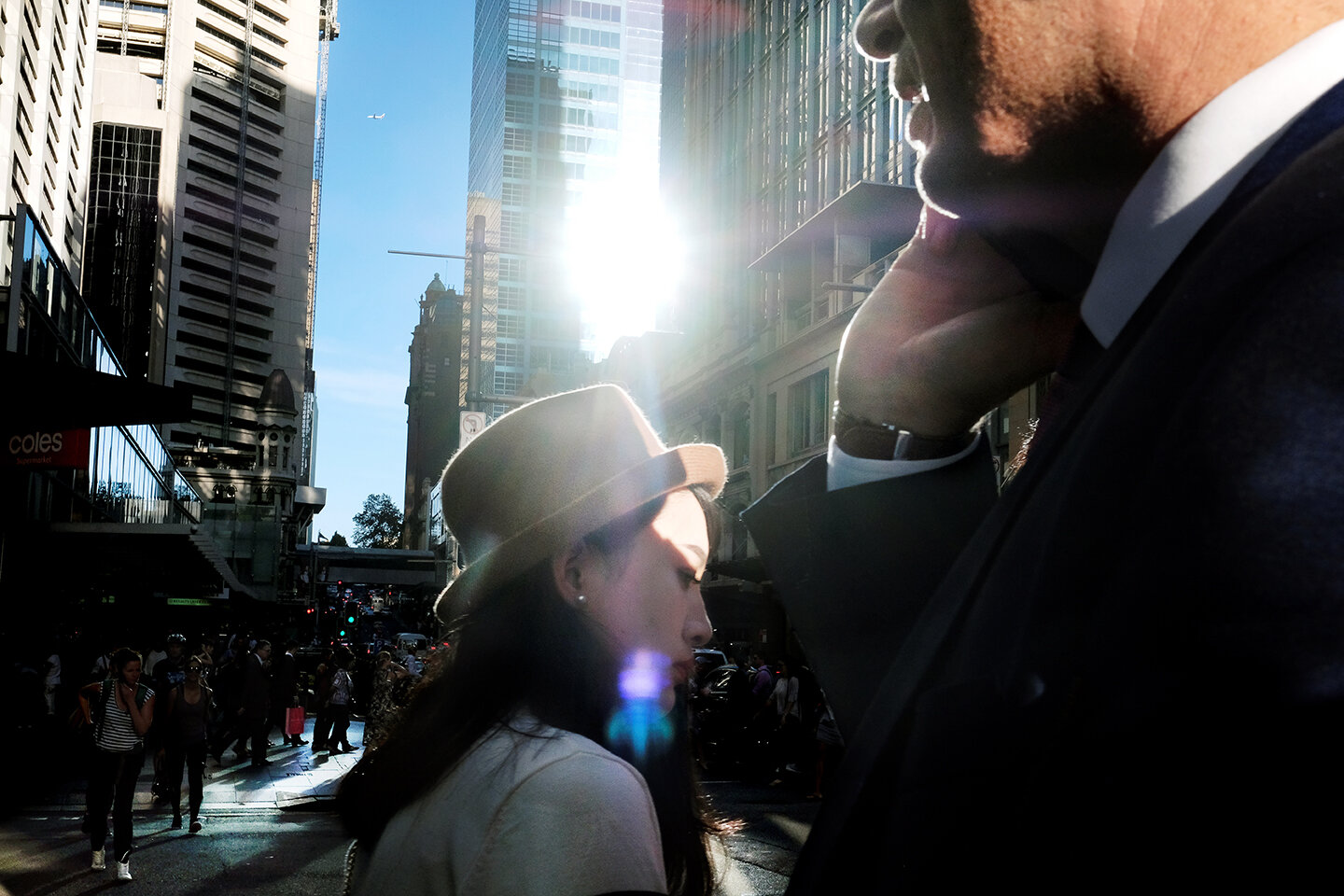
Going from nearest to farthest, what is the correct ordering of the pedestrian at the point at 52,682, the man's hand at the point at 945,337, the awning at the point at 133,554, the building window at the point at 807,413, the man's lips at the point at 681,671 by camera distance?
the man's hand at the point at 945,337 → the man's lips at the point at 681,671 → the pedestrian at the point at 52,682 → the awning at the point at 133,554 → the building window at the point at 807,413

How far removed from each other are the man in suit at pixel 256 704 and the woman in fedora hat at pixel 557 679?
693 inches

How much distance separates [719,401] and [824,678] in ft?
135

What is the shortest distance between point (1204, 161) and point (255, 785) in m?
18.3

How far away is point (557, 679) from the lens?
1749 millimetres

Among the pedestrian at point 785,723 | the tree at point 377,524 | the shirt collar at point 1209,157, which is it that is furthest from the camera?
the tree at point 377,524

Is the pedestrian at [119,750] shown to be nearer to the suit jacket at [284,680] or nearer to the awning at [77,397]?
the awning at [77,397]

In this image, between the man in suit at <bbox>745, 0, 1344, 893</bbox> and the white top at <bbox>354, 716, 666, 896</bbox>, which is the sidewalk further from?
the man in suit at <bbox>745, 0, 1344, 893</bbox>

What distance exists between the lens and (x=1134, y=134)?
676 millimetres

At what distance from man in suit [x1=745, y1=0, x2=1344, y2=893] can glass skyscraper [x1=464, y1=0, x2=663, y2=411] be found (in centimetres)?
11761

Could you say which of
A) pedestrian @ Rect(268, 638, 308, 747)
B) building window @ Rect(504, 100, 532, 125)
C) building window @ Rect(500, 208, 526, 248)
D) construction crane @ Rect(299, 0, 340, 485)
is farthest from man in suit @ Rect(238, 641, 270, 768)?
construction crane @ Rect(299, 0, 340, 485)

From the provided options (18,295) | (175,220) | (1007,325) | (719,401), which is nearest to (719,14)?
(719,401)

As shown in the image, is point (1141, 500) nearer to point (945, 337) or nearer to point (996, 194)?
point (996, 194)

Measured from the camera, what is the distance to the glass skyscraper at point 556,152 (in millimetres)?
118812

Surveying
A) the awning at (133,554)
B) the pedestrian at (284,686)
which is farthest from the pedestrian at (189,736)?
the awning at (133,554)
